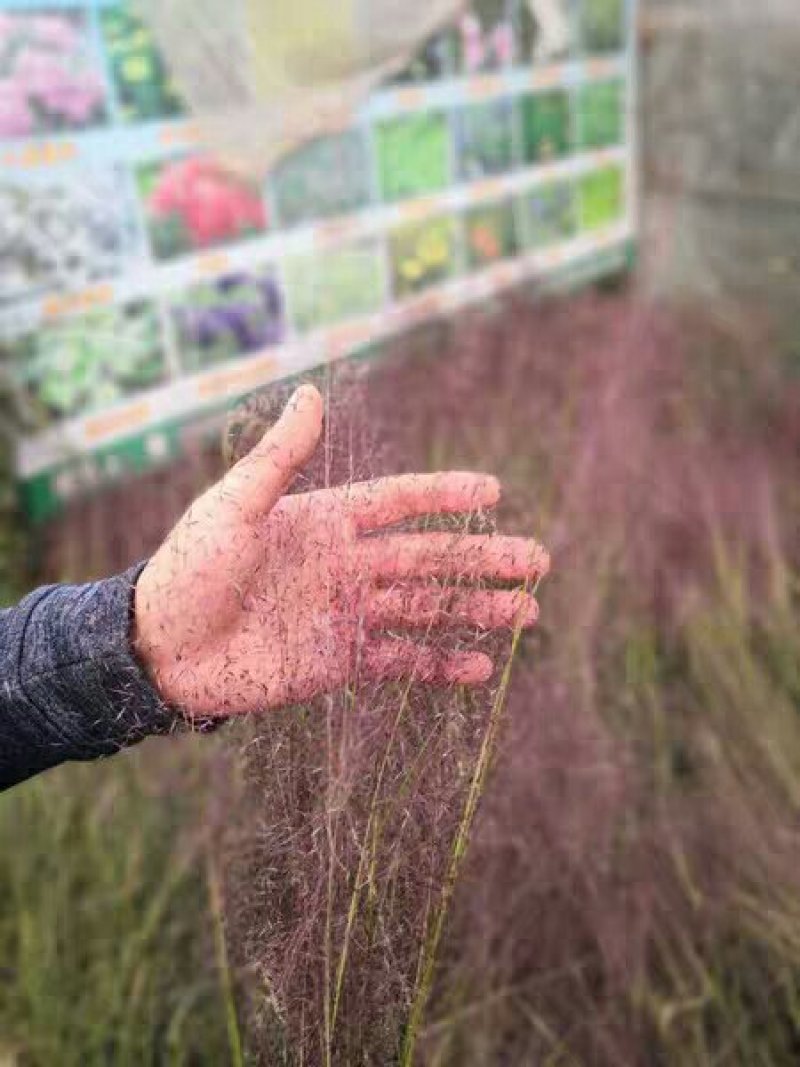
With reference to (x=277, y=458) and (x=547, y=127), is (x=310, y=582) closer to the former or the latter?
(x=277, y=458)

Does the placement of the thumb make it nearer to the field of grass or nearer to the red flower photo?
the field of grass

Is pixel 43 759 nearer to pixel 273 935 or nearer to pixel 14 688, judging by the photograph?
pixel 14 688

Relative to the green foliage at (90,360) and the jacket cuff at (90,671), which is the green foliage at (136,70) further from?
the jacket cuff at (90,671)

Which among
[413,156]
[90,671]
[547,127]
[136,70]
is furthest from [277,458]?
[547,127]

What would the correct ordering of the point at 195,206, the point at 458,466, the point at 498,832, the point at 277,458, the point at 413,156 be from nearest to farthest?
the point at 277,458 < the point at 498,832 < the point at 458,466 < the point at 195,206 < the point at 413,156

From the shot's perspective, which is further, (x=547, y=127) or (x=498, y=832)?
(x=547, y=127)

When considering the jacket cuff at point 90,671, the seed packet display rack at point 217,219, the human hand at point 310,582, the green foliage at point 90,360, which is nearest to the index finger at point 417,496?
the human hand at point 310,582

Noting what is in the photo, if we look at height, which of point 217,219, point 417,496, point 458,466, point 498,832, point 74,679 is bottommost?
point 498,832

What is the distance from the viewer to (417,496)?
1002mm

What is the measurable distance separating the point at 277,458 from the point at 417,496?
132 millimetres

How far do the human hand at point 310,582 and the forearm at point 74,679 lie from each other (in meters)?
0.02

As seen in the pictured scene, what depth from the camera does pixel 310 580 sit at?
97cm

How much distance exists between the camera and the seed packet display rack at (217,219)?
2.82 metres

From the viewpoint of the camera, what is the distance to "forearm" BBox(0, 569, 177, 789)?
1.01 metres
